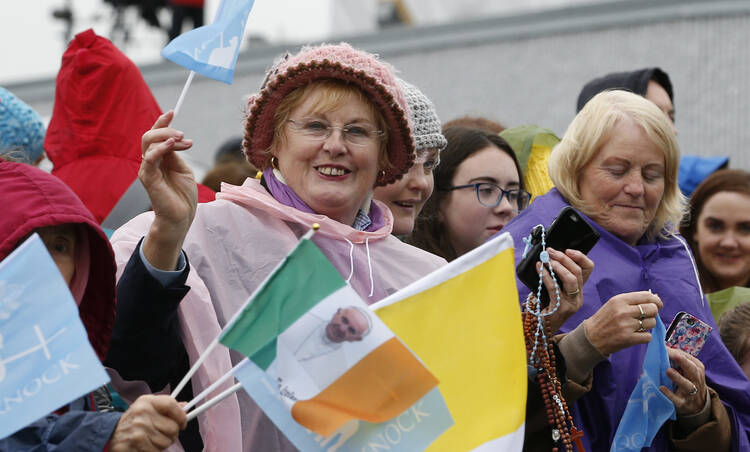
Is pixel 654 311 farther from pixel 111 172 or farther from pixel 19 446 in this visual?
pixel 111 172

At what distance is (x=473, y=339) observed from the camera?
2602 mm

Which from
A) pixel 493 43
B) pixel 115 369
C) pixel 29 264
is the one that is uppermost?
pixel 29 264

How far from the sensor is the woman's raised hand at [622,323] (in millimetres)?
3027

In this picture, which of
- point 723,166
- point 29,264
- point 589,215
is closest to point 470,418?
point 29,264

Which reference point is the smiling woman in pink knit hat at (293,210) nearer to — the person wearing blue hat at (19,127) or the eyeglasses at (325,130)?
the eyeglasses at (325,130)

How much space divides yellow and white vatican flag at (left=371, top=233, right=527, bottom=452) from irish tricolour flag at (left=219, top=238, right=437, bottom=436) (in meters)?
0.13

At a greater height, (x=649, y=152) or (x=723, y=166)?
(x=649, y=152)

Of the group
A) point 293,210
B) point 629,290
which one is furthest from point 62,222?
point 629,290

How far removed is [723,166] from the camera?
6004 millimetres

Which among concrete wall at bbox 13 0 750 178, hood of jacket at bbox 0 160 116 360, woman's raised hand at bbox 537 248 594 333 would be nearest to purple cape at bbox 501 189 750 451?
woman's raised hand at bbox 537 248 594 333

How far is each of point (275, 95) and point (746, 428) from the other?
5.94ft

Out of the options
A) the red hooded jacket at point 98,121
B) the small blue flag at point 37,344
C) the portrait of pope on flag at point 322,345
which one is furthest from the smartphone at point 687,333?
the red hooded jacket at point 98,121

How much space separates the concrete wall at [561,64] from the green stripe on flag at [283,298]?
6.05 meters

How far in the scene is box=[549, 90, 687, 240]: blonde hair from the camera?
11.8 ft
